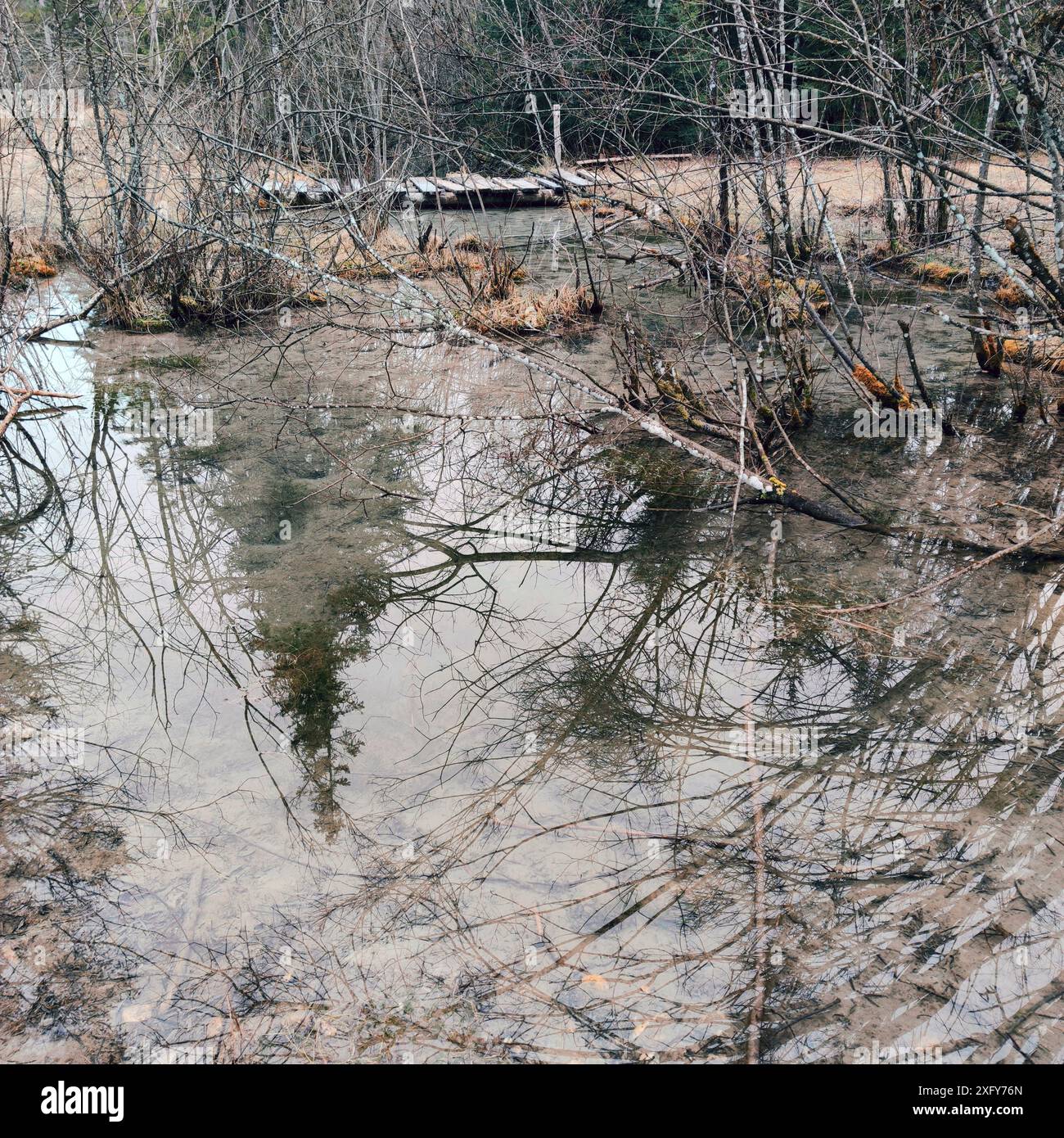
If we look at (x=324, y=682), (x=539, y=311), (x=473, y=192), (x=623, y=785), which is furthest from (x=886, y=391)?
(x=473, y=192)

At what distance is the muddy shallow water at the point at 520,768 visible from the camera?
9.86 ft

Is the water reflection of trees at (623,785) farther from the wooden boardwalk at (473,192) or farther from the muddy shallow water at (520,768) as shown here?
the wooden boardwalk at (473,192)

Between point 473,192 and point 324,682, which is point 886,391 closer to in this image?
point 324,682

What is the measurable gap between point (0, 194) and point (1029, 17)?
11924 mm

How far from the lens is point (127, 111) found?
9.12 m

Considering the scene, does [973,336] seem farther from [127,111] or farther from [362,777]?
[127,111]

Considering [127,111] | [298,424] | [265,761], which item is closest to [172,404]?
[298,424]

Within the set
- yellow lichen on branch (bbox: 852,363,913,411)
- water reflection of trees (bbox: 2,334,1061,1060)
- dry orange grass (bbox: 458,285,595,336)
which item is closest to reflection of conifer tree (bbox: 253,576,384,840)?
water reflection of trees (bbox: 2,334,1061,1060)

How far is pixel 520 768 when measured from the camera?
4.05 m

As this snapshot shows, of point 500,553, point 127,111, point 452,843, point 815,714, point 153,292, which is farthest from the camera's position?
point 153,292

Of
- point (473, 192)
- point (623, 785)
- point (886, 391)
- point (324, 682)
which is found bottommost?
point (623, 785)

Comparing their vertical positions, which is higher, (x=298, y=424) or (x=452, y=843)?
(x=298, y=424)

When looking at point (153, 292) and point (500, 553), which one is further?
point (153, 292)
